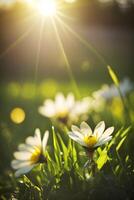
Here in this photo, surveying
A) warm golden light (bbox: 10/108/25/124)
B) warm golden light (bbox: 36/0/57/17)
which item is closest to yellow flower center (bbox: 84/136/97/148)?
warm golden light (bbox: 10/108/25/124)

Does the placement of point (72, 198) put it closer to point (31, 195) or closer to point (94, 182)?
point (94, 182)

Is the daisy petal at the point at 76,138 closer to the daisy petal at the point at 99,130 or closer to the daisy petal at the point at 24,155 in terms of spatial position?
the daisy petal at the point at 99,130

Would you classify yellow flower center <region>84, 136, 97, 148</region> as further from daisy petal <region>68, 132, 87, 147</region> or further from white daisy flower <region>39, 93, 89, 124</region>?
white daisy flower <region>39, 93, 89, 124</region>

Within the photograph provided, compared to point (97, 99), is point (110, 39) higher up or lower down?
higher up

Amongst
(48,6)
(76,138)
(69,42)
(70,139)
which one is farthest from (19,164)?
(69,42)

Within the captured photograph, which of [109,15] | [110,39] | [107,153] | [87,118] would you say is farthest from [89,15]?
[107,153]

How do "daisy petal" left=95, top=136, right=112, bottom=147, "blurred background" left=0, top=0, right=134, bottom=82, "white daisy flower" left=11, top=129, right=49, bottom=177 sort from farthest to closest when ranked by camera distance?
"blurred background" left=0, top=0, right=134, bottom=82, "white daisy flower" left=11, top=129, right=49, bottom=177, "daisy petal" left=95, top=136, right=112, bottom=147

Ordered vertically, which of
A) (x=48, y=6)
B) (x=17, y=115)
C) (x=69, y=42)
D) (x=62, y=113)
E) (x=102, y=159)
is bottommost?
(x=102, y=159)

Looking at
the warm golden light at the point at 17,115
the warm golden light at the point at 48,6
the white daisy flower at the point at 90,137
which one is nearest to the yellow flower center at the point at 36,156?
the white daisy flower at the point at 90,137

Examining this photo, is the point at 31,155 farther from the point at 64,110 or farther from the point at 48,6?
the point at 48,6
